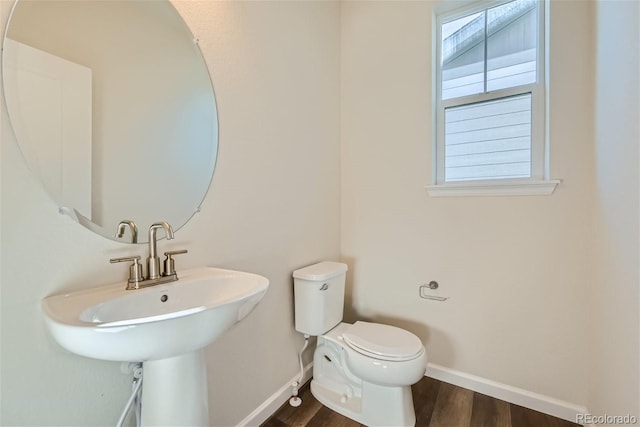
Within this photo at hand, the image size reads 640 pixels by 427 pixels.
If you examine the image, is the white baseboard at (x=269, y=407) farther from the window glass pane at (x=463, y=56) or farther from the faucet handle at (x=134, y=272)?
the window glass pane at (x=463, y=56)

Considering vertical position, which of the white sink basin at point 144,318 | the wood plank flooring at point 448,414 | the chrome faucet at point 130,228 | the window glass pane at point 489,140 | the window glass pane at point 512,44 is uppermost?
the window glass pane at point 512,44

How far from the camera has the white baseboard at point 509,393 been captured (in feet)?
4.74

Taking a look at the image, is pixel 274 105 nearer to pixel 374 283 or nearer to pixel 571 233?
pixel 374 283

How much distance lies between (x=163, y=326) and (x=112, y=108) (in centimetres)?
75

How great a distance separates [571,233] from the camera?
1.42 meters

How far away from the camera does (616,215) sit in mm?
1051

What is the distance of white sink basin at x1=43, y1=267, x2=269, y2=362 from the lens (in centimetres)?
61

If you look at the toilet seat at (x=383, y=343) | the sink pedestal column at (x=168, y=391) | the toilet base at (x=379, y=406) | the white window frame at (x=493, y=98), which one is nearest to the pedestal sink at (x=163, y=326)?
the sink pedestal column at (x=168, y=391)

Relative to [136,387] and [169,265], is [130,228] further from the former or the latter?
[136,387]

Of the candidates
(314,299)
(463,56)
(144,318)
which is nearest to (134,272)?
(144,318)

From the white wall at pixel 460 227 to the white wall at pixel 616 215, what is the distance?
0.12 m

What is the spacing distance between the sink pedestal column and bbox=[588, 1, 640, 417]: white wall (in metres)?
1.36

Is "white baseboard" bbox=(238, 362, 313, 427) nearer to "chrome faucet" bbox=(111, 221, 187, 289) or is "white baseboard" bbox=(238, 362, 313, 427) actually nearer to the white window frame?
"chrome faucet" bbox=(111, 221, 187, 289)

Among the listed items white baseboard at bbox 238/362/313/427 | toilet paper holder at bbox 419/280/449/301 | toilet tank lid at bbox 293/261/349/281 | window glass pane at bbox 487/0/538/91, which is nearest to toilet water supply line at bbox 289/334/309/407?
white baseboard at bbox 238/362/313/427
